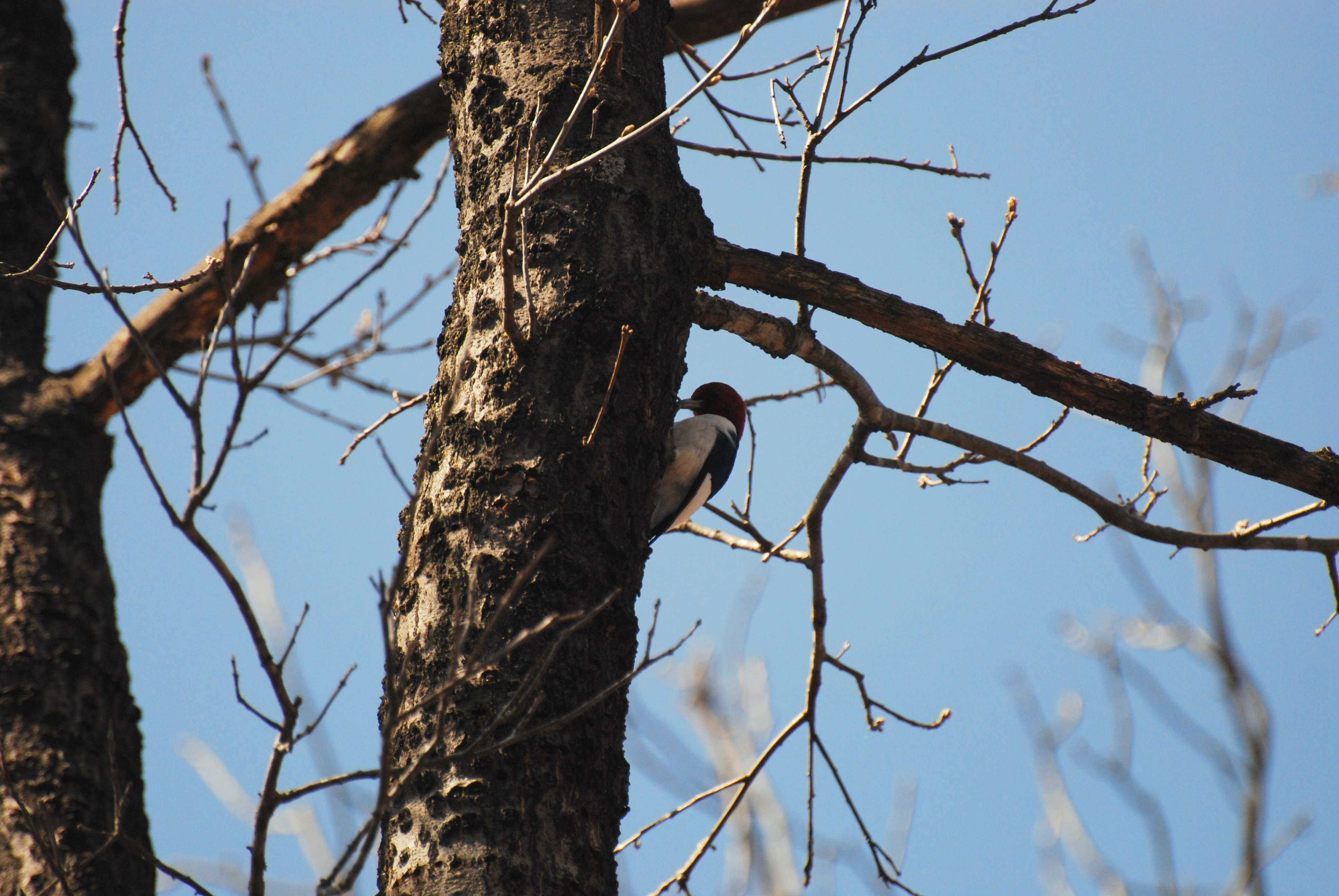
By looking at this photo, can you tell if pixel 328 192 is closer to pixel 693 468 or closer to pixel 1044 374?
pixel 693 468

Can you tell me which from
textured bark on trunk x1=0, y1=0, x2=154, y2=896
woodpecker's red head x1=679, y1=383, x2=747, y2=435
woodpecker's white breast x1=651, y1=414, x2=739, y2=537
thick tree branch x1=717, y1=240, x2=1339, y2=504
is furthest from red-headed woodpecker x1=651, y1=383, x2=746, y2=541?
textured bark on trunk x1=0, y1=0, x2=154, y2=896

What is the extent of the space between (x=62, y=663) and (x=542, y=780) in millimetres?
1927

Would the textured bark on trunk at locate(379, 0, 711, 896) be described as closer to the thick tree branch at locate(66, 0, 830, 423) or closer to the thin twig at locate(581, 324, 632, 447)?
the thin twig at locate(581, 324, 632, 447)

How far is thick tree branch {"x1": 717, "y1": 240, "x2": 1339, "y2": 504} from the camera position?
2.54 metres

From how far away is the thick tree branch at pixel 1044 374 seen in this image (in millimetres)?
2543

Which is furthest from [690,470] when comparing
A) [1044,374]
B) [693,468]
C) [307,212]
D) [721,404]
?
[307,212]

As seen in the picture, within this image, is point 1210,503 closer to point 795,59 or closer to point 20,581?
point 795,59

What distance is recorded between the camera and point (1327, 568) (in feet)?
8.80

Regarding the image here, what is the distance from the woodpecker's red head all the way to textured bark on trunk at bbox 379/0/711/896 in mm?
2290

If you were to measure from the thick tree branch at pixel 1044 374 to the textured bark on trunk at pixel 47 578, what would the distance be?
185 centimetres

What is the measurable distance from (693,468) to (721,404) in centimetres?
89

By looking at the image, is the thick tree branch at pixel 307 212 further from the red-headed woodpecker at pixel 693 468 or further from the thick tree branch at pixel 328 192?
the red-headed woodpecker at pixel 693 468

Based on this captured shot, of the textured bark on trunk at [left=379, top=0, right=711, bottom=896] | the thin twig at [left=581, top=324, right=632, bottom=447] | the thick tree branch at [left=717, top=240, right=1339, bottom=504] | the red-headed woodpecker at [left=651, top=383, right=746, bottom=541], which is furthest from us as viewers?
the red-headed woodpecker at [left=651, top=383, right=746, bottom=541]

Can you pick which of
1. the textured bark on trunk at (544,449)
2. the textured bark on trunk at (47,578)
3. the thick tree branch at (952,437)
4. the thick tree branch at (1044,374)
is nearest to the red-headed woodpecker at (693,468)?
the thick tree branch at (952,437)
